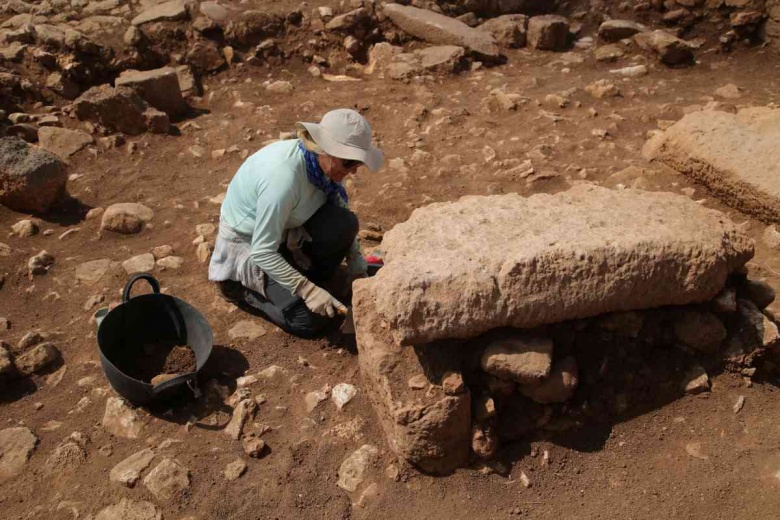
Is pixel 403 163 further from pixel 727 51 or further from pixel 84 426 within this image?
pixel 727 51

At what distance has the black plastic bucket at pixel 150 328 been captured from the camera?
10.1 feet

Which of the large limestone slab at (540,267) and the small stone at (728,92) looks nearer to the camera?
the large limestone slab at (540,267)

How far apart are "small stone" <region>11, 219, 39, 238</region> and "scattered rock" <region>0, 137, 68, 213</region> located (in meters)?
0.18

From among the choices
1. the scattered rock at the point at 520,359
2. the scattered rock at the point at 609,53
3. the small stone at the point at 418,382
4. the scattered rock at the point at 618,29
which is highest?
the scattered rock at the point at 520,359

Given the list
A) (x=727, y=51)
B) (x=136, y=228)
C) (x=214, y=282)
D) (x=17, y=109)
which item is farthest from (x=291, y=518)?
(x=727, y=51)

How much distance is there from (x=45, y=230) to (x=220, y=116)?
214 cm

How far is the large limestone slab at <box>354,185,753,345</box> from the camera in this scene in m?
2.53

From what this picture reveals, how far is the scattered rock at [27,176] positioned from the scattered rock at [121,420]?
7.22ft

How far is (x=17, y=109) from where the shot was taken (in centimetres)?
586

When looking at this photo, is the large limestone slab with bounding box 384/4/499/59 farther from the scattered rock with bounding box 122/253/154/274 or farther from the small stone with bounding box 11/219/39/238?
the small stone with bounding box 11/219/39/238

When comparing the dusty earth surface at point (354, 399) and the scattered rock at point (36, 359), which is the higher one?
the scattered rock at point (36, 359)

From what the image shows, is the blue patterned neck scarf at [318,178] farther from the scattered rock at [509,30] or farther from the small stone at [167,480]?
the scattered rock at [509,30]

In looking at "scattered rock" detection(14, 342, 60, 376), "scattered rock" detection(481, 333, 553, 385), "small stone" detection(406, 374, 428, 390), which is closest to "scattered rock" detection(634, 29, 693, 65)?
"scattered rock" detection(481, 333, 553, 385)

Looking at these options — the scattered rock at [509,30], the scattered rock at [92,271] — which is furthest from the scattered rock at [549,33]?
the scattered rock at [92,271]
